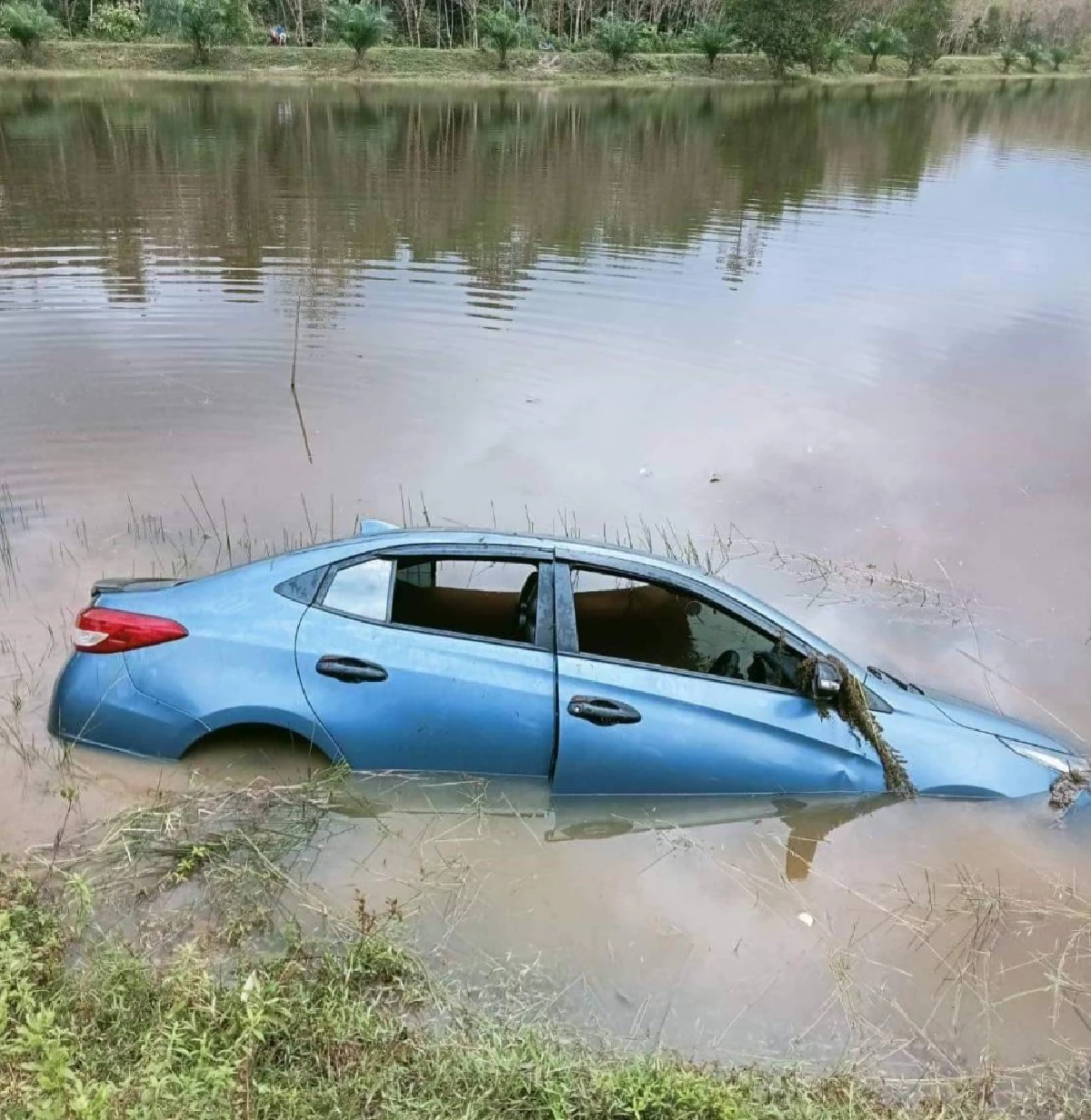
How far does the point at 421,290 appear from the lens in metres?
15.1

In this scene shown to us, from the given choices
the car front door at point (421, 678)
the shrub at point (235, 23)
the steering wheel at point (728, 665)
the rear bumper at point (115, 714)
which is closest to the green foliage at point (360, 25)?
the shrub at point (235, 23)

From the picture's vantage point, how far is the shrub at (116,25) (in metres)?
46.2

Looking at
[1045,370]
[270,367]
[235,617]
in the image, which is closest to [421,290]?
[270,367]

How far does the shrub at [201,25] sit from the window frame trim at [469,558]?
155 ft

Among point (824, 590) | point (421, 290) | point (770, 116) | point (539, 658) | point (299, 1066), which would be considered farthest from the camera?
point (770, 116)

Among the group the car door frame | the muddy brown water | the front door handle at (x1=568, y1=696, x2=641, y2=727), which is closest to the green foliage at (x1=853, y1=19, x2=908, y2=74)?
the muddy brown water

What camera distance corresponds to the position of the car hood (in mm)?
5207

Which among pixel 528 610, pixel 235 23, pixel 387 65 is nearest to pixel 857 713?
pixel 528 610

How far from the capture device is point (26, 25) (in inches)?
1602

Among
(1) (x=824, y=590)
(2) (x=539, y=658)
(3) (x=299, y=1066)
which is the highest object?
(2) (x=539, y=658)

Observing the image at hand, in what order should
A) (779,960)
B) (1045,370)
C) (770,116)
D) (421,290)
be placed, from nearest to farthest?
(779,960) < (1045,370) < (421,290) < (770,116)

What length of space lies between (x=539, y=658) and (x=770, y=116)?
43.1 metres

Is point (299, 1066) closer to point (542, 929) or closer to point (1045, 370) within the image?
point (542, 929)

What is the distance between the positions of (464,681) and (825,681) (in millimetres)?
1677
